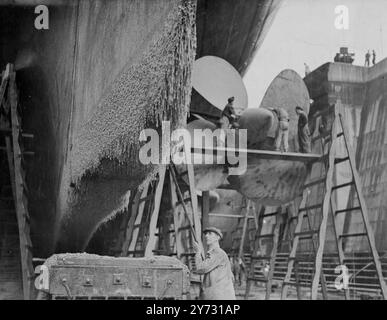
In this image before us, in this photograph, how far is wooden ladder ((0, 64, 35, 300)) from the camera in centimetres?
484

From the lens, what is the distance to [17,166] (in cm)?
508

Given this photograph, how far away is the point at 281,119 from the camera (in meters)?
6.70

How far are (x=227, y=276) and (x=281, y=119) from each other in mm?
2736

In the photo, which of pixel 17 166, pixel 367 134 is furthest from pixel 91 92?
pixel 367 134

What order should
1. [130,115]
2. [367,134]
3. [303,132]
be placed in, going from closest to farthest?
[130,115]
[303,132]
[367,134]

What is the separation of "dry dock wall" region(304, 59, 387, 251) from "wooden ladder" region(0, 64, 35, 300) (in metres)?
7.09

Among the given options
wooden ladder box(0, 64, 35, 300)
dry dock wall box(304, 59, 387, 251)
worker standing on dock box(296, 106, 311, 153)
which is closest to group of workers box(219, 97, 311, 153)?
worker standing on dock box(296, 106, 311, 153)

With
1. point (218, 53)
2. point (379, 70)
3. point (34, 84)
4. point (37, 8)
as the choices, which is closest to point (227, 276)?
point (34, 84)

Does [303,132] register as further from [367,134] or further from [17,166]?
[367,134]

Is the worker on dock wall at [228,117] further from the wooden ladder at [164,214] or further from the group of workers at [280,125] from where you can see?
the wooden ladder at [164,214]

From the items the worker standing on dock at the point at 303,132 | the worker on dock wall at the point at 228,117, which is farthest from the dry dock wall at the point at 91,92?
the worker standing on dock at the point at 303,132

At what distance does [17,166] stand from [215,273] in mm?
2288

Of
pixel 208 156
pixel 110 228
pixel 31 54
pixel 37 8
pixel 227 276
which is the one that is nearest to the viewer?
pixel 227 276

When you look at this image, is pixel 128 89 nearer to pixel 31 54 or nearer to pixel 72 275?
pixel 72 275
